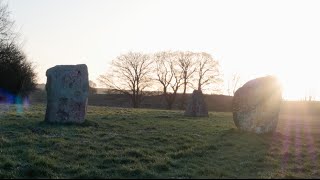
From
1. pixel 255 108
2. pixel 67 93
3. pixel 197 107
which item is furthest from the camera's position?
pixel 197 107

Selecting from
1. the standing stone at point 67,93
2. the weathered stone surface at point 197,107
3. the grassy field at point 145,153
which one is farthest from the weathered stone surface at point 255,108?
the weathered stone surface at point 197,107

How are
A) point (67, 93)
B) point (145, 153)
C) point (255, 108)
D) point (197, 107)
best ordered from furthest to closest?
point (197, 107)
point (67, 93)
point (255, 108)
point (145, 153)

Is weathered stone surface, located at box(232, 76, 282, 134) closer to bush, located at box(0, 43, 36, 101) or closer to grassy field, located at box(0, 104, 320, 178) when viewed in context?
grassy field, located at box(0, 104, 320, 178)

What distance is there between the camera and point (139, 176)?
34.6ft

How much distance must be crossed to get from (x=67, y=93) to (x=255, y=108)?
8.94 metres

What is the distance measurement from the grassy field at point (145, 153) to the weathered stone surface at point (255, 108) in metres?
0.76

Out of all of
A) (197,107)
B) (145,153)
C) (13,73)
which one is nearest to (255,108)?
(145,153)

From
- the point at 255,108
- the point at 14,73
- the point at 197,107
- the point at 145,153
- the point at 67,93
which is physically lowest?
the point at 145,153

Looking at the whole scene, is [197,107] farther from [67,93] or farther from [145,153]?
[145,153]

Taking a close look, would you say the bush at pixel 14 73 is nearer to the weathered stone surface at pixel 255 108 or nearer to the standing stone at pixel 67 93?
the standing stone at pixel 67 93

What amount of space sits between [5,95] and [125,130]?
130 feet

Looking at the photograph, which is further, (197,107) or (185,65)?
(185,65)

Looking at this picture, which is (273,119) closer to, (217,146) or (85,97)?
(217,146)

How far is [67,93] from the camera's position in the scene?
21.8 metres
